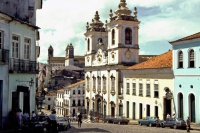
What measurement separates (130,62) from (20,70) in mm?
28649

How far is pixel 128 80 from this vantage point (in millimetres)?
41438

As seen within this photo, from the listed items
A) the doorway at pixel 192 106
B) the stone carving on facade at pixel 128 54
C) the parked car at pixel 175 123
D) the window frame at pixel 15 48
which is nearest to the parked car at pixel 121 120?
the parked car at pixel 175 123

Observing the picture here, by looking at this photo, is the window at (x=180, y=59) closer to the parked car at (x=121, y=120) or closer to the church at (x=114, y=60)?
Result: the parked car at (x=121, y=120)

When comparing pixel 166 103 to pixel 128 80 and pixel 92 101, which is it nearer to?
Answer: pixel 128 80

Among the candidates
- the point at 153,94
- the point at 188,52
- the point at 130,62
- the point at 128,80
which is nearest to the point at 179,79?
the point at 188,52

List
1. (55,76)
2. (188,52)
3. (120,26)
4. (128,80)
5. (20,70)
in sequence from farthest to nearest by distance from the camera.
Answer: (55,76) < (120,26) < (128,80) < (188,52) < (20,70)

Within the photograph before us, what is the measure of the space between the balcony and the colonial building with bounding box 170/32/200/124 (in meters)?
14.7

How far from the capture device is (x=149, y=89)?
36.0 m

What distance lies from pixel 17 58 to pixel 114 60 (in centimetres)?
2872

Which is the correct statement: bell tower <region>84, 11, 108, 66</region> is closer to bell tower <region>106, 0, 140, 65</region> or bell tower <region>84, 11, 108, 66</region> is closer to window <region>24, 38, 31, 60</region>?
bell tower <region>106, 0, 140, 65</region>

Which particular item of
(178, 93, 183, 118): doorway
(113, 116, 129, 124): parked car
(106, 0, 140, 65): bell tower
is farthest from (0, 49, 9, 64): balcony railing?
(106, 0, 140, 65): bell tower

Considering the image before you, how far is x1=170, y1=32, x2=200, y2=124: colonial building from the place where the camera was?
28.1 m

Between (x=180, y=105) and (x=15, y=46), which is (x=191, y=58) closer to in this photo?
(x=180, y=105)

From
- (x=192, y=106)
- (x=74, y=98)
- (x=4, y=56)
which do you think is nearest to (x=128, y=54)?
(x=192, y=106)
